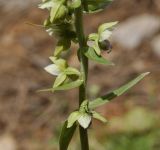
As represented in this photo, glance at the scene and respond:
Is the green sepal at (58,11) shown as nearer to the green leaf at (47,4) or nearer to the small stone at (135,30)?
the green leaf at (47,4)

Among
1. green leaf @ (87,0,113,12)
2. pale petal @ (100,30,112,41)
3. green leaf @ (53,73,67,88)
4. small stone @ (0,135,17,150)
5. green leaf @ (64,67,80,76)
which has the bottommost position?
small stone @ (0,135,17,150)

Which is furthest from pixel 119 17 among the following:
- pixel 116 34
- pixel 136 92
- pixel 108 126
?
pixel 108 126

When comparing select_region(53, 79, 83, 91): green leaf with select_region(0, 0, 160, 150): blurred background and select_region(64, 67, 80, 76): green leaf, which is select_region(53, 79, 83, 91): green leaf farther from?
select_region(0, 0, 160, 150): blurred background

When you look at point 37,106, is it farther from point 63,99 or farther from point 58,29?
point 58,29

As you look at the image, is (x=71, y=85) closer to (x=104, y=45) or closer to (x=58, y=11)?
(x=104, y=45)

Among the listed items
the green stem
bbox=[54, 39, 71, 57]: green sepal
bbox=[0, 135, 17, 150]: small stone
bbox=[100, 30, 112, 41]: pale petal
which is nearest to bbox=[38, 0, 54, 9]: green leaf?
the green stem

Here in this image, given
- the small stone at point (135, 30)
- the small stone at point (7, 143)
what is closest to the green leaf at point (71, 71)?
the small stone at point (7, 143)

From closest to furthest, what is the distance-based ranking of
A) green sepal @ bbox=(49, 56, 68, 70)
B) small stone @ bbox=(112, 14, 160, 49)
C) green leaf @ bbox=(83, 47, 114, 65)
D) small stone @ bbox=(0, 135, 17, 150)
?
1. green leaf @ bbox=(83, 47, 114, 65)
2. green sepal @ bbox=(49, 56, 68, 70)
3. small stone @ bbox=(0, 135, 17, 150)
4. small stone @ bbox=(112, 14, 160, 49)
